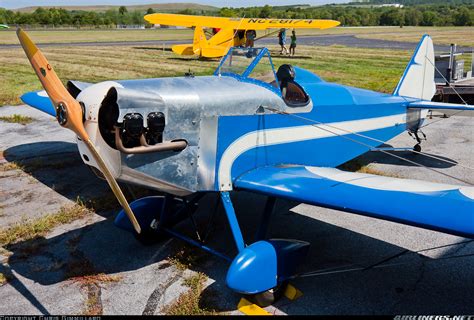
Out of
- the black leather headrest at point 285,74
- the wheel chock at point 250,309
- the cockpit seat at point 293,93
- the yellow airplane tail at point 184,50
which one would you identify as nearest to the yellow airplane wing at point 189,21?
the yellow airplane tail at point 184,50

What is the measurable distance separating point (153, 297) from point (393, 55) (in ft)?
95.8

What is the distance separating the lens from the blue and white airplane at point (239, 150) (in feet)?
13.4

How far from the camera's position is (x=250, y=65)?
5.77 meters

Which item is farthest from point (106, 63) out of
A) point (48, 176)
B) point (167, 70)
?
point (48, 176)

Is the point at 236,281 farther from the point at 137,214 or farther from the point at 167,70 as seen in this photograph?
the point at 167,70

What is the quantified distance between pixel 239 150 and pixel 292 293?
1631 mm

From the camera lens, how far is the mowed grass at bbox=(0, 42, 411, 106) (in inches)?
734

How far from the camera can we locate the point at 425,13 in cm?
10006

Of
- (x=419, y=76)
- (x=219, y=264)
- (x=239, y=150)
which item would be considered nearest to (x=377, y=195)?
(x=239, y=150)

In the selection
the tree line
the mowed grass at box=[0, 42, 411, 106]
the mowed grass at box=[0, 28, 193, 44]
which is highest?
the tree line

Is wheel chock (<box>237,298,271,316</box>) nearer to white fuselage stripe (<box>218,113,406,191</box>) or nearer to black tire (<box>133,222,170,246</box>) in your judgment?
white fuselage stripe (<box>218,113,406,191</box>)

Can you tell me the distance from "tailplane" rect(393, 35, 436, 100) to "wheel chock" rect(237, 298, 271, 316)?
574 centimetres

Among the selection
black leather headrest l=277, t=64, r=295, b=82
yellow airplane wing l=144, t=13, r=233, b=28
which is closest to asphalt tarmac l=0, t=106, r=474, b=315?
black leather headrest l=277, t=64, r=295, b=82

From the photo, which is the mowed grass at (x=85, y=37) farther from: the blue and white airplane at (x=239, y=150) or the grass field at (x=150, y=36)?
the blue and white airplane at (x=239, y=150)
